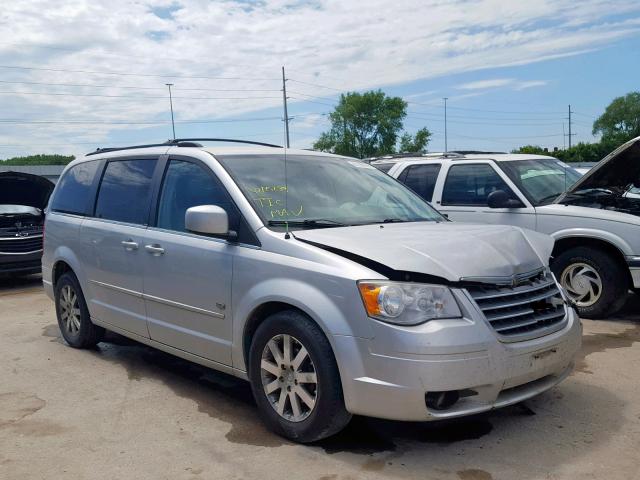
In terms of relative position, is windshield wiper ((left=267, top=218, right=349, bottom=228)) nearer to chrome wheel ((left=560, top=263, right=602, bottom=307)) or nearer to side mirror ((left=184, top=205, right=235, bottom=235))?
side mirror ((left=184, top=205, right=235, bottom=235))

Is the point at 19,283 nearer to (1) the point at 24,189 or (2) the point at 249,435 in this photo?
(1) the point at 24,189

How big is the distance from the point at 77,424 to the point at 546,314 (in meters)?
3.09

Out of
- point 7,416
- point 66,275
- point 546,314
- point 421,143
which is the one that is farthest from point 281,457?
point 421,143

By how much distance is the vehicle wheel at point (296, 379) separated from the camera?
3625 millimetres

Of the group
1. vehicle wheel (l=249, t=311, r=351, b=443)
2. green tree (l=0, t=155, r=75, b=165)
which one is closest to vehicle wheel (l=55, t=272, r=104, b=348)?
vehicle wheel (l=249, t=311, r=351, b=443)

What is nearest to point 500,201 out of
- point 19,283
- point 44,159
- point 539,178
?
point 539,178

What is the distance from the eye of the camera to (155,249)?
16.0 feet

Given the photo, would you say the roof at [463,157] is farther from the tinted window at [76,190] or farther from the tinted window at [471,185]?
the tinted window at [76,190]

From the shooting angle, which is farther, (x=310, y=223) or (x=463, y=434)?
(x=310, y=223)

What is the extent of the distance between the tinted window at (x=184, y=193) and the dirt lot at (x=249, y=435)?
51.8 inches

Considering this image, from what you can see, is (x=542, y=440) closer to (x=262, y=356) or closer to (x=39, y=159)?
(x=262, y=356)

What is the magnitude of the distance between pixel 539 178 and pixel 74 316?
539cm

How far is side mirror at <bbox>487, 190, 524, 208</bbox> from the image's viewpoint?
23.4 ft

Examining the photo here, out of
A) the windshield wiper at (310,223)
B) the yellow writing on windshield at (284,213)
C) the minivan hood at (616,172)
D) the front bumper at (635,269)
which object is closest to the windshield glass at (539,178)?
the minivan hood at (616,172)
